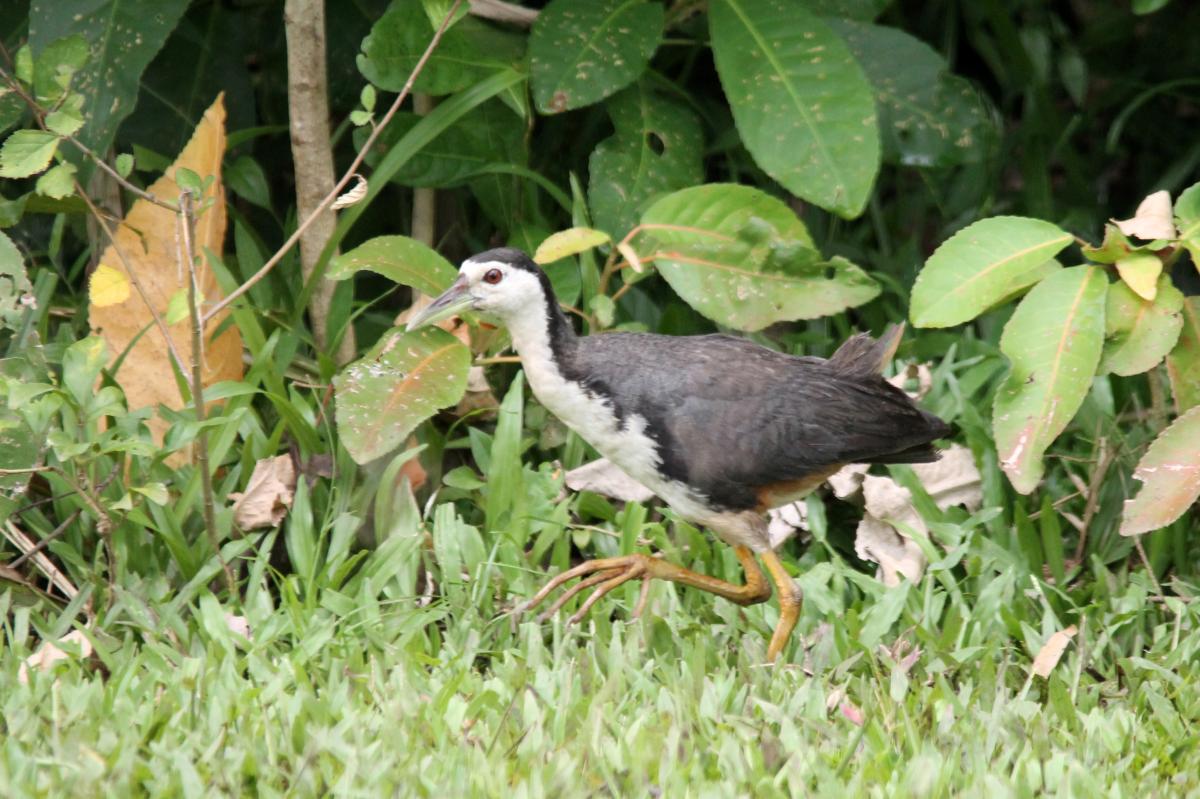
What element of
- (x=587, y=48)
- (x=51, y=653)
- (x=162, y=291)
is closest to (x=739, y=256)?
(x=587, y=48)

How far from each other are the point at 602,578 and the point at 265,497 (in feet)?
3.33

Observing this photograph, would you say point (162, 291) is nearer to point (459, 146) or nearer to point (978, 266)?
point (459, 146)

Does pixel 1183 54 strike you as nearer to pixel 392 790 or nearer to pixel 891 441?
pixel 891 441

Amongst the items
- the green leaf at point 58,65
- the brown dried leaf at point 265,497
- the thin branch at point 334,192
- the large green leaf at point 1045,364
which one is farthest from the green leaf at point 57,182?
the large green leaf at point 1045,364

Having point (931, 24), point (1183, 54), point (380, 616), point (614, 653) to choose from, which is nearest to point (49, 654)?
point (380, 616)

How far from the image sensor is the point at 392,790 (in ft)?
10.3

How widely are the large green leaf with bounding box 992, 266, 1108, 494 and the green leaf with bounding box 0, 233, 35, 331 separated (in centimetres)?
253

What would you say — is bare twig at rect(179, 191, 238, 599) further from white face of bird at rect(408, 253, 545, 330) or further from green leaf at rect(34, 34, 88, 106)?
white face of bird at rect(408, 253, 545, 330)

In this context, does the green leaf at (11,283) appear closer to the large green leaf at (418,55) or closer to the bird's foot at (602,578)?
the large green leaf at (418,55)

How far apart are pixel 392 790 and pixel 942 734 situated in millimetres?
1224

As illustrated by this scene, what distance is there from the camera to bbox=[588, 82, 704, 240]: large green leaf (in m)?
5.06

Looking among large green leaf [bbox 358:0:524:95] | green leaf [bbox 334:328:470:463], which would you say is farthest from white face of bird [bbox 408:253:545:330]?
large green leaf [bbox 358:0:524:95]

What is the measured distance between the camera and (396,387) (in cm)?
432

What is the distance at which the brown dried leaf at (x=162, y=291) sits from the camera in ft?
15.7
